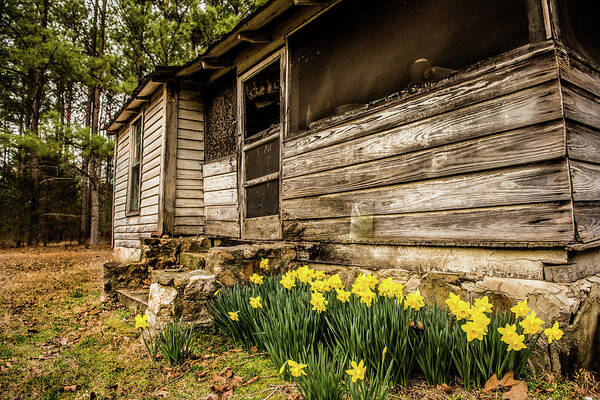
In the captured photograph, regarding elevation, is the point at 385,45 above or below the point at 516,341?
above

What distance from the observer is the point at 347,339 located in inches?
77.7

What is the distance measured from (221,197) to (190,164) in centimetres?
124

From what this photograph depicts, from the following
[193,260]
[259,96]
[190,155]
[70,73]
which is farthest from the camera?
[70,73]

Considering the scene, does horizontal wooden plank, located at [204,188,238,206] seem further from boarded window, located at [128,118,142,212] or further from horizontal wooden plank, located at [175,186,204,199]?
boarded window, located at [128,118,142,212]

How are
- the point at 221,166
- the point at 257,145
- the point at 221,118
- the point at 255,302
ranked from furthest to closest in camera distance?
1. the point at 221,118
2. the point at 221,166
3. the point at 257,145
4. the point at 255,302

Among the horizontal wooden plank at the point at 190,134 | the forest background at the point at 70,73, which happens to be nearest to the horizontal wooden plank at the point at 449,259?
the horizontal wooden plank at the point at 190,134

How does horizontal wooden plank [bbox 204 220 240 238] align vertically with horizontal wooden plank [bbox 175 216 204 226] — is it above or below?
below

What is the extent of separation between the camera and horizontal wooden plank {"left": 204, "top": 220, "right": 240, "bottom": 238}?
5691mm

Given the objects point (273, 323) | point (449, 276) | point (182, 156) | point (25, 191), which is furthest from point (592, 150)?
point (25, 191)

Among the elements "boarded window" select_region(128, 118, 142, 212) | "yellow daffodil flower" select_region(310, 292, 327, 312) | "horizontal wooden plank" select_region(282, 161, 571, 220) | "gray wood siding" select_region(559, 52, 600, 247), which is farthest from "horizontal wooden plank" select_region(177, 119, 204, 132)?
"gray wood siding" select_region(559, 52, 600, 247)

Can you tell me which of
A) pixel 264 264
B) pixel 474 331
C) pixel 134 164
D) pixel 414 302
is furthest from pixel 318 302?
pixel 134 164

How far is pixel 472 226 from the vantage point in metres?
2.55

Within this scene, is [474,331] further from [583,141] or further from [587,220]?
[583,141]

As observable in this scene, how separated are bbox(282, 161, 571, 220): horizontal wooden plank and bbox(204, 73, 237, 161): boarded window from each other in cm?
306
